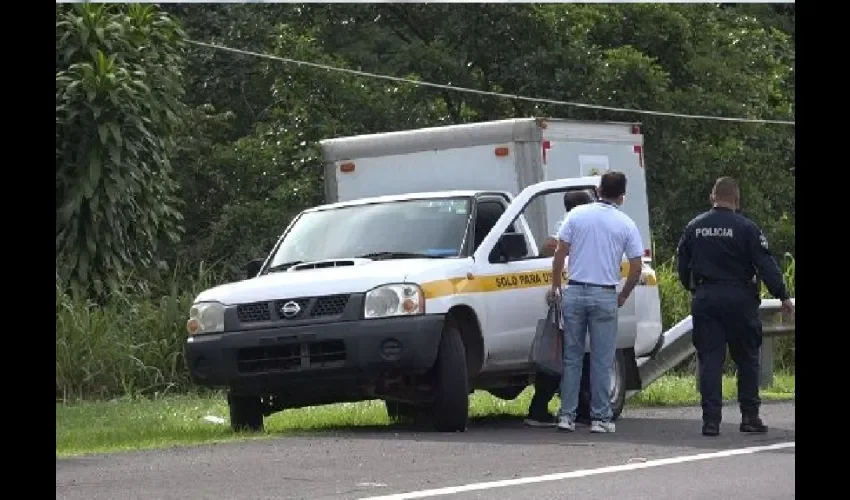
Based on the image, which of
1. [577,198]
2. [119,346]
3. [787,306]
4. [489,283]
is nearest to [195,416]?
[489,283]

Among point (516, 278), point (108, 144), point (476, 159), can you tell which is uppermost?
point (108, 144)

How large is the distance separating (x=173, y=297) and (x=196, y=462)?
1057cm

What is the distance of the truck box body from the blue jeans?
3692 millimetres

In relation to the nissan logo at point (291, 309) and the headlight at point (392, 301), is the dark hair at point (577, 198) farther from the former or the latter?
the nissan logo at point (291, 309)

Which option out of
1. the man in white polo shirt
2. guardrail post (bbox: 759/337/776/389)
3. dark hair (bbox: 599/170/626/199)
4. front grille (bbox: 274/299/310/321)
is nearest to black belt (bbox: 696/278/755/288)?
the man in white polo shirt

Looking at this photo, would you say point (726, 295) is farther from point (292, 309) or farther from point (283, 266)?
point (283, 266)

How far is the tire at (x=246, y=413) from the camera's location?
48.9 feet

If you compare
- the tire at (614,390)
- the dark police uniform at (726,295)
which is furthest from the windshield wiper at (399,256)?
the dark police uniform at (726,295)

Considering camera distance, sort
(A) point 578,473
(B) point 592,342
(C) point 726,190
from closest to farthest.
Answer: (A) point 578,473 < (C) point 726,190 < (B) point 592,342

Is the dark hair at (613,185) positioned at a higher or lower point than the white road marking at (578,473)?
higher

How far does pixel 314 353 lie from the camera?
1410cm

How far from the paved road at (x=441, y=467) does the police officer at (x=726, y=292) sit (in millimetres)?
287

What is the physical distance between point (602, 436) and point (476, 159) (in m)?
4.45
